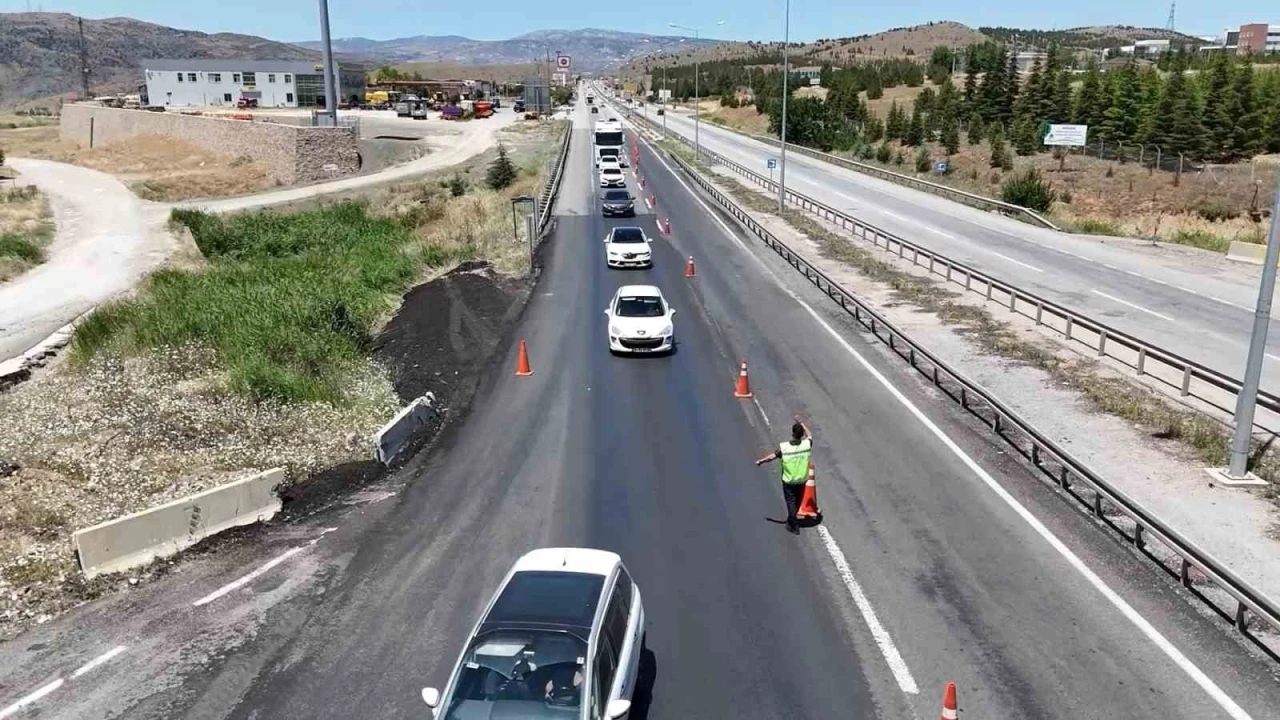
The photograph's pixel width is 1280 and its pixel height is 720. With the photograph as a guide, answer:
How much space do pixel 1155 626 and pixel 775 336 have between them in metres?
15.0

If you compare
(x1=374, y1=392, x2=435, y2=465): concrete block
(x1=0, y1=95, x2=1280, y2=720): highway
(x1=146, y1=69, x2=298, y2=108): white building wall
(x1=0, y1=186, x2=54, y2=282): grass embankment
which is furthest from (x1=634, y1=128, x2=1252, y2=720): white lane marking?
(x1=146, y1=69, x2=298, y2=108): white building wall

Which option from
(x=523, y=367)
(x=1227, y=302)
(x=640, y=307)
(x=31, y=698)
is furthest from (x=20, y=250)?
(x=1227, y=302)

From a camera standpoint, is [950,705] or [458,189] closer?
[950,705]

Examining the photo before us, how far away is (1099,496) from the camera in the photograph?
1335 centimetres

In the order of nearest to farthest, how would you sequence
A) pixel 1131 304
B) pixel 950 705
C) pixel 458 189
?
1. pixel 950 705
2. pixel 1131 304
3. pixel 458 189

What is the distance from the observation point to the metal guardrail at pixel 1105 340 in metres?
18.2

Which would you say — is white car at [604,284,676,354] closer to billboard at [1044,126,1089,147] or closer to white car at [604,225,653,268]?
white car at [604,225,653,268]

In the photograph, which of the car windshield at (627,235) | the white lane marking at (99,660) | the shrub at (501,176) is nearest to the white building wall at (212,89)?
the shrub at (501,176)

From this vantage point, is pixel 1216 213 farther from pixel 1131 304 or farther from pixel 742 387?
pixel 742 387

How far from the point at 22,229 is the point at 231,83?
10335 cm

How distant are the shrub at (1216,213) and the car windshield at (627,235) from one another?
36.9 m

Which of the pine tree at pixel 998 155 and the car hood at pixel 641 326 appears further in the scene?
the pine tree at pixel 998 155

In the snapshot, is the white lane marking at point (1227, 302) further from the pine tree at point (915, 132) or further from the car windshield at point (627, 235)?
the pine tree at point (915, 132)

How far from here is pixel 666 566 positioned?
12219 millimetres
